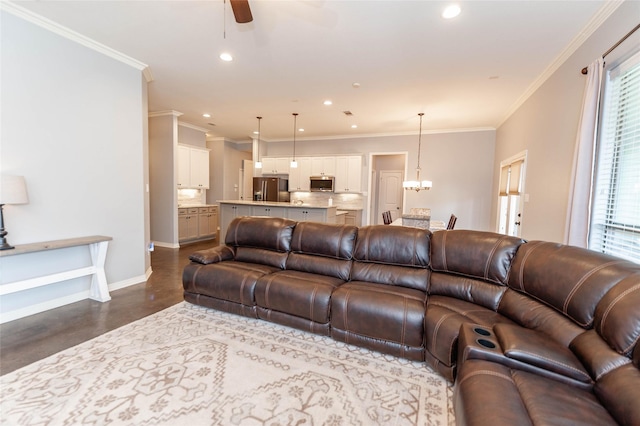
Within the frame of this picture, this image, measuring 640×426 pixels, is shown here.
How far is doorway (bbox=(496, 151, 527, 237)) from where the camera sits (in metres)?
4.25

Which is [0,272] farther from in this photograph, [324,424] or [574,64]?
[574,64]

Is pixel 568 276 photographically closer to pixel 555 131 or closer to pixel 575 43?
pixel 555 131

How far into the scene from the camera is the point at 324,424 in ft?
4.98

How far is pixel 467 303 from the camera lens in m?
2.19

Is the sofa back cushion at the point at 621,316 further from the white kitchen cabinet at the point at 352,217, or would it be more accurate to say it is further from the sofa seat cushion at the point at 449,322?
the white kitchen cabinet at the point at 352,217

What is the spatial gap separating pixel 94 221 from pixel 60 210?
1.18 feet

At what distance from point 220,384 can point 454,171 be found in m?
6.91

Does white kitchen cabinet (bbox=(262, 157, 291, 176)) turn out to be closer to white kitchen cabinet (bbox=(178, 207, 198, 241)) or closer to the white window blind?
white kitchen cabinet (bbox=(178, 207, 198, 241))

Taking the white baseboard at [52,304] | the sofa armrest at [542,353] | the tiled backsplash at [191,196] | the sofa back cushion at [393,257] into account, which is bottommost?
the white baseboard at [52,304]

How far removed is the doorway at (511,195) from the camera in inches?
167

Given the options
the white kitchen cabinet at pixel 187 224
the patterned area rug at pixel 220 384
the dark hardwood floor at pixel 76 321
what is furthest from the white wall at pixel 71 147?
the white kitchen cabinet at pixel 187 224

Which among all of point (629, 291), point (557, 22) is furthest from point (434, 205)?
point (629, 291)

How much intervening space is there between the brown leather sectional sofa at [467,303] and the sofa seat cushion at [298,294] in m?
0.01

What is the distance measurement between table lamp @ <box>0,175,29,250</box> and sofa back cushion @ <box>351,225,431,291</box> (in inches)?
128
